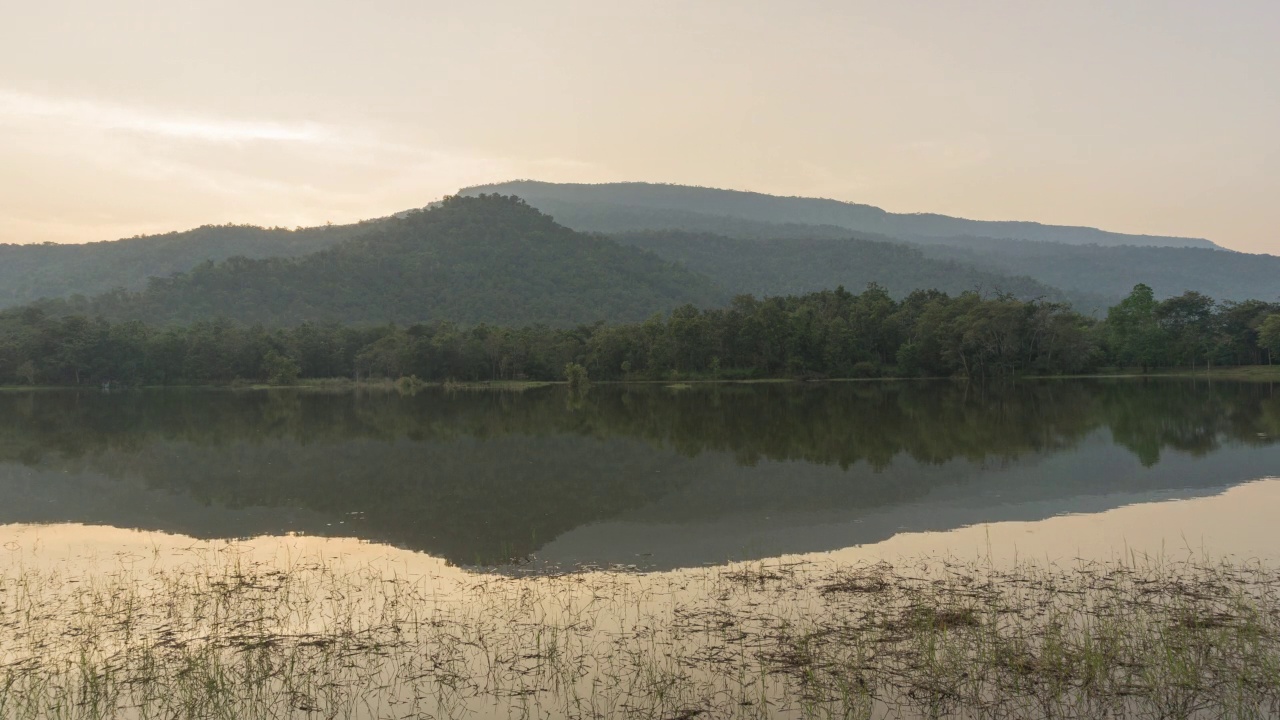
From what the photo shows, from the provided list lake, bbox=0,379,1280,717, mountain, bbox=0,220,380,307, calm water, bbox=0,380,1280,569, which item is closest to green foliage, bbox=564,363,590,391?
calm water, bbox=0,380,1280,569

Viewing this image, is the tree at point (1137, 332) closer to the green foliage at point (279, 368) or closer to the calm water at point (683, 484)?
the calm water at point (683, 484)

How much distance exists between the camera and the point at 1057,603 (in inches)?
381

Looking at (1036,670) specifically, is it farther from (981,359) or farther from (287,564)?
(981,359)

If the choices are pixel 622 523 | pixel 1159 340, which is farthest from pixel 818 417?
pixel 1159 340

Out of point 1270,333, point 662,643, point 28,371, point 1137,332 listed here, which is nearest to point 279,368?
point 28,371

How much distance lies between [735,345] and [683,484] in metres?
73.3

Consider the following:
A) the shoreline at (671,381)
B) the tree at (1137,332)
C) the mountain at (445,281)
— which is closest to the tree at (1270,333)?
the shoreline at (671,381)

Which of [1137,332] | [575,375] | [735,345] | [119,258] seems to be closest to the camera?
[575,375]

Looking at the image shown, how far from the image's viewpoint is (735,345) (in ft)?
302

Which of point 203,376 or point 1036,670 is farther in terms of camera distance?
point 203,376

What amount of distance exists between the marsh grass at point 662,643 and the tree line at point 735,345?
7546 centimetres

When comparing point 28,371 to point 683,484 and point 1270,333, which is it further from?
point 1270,333

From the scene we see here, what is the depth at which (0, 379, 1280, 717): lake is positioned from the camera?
9414 millimetres

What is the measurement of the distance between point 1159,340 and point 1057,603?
88922mm
